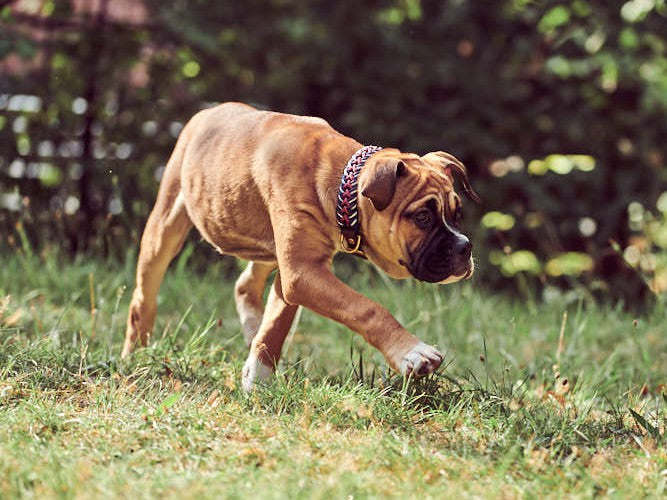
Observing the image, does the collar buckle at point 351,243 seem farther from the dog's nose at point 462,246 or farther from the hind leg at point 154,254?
the hind leg at point 154,254

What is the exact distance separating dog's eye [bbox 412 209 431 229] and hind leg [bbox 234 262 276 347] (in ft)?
4.16

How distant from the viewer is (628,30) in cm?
700

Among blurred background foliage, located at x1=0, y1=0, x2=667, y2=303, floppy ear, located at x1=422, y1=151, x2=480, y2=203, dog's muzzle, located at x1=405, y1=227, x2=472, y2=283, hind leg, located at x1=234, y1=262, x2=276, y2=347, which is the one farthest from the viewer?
blurred background foliage, located at x1=0, y1=0, x2=667, y2=303

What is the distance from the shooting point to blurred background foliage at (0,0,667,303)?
24.7 ft

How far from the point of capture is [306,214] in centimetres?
371

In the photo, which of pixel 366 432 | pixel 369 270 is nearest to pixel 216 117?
pixel 366 432

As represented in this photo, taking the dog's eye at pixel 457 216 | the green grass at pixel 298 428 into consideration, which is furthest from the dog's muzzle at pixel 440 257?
the green grass at pixel 298 428

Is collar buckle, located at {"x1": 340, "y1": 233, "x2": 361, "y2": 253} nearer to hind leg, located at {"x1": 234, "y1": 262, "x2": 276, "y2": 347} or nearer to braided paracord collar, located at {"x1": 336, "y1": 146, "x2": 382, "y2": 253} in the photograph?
braided paracord collar, located at {"x1": 336, "y1": 146, "x2": 382, "y2": 253}

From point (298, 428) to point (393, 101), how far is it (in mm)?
4800

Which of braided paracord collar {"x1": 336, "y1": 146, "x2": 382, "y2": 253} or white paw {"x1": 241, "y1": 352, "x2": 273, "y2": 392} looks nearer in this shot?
braided paracord collar {"x1": 336, "y1": 146, "x2": 382, "y2": 253}

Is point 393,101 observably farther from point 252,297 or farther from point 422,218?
point 422,218

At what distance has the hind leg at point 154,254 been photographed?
4.46 meters

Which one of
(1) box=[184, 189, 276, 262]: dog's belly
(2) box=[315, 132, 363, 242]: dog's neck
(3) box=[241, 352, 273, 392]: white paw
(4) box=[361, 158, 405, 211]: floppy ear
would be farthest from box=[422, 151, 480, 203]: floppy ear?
(3) box=[241, 352, 273, 392]: white paw

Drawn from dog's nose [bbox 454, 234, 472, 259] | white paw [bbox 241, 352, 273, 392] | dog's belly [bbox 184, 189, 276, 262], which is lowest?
white paw [bbox 241, 352, 273, 392]
